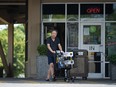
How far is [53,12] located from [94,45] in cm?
239

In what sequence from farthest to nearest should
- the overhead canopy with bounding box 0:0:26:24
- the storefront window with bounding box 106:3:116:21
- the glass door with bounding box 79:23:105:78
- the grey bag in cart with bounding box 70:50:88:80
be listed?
1. the overhead canopy with bounding box 0:0:26:24
2. the storefront window with bounding box 106:3:116:21
3. the glass door with bounding box 79:23:105:78
4. the grey bag in cart with bounding box 70:50:88:80

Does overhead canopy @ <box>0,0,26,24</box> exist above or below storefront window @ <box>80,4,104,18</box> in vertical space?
above

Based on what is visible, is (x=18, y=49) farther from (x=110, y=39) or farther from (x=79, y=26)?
(x=110, y=39)

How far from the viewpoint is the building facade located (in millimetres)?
20359

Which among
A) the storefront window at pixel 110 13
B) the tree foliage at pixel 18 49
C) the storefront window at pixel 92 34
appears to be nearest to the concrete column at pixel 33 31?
the storefront window at pixel 92 34

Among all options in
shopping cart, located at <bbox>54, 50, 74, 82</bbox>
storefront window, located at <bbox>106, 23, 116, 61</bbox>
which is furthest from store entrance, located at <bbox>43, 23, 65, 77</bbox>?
shopping cart, located at <bbox>54, 50, 74, 82</bbox>

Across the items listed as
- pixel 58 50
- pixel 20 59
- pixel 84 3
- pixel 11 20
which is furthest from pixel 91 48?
A: pixel 20 59

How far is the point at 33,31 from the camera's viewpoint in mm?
20531

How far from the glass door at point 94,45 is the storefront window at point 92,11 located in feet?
1.36

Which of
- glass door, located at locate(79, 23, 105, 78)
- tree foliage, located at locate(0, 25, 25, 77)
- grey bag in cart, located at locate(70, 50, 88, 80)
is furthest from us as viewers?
tree foliage, located at locate(0, 25, 25, 77)

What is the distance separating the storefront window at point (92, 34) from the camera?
805 inches

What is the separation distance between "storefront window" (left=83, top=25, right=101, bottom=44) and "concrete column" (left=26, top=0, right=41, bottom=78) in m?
2.13

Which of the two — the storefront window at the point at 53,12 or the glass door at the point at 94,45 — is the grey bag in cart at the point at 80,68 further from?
the storefront window at the point at 53,12

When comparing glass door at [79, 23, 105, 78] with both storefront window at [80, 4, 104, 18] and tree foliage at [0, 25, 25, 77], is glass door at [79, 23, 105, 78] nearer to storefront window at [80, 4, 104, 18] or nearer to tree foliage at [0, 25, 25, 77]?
storefront window at [80, 4, 104, 18]
